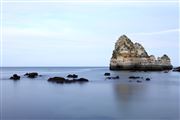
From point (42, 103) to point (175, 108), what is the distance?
1120 cm

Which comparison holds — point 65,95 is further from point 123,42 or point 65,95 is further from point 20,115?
point 123,42

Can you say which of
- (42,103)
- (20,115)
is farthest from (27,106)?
(20,115)

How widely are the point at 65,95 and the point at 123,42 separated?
74.3 meters

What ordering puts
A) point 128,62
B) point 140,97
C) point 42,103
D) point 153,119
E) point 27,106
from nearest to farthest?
point 153,119 < point 27,106 < point 42,103 < point 140,97 < point 128,62

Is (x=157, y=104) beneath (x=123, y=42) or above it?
beneath

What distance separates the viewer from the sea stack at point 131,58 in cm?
10544

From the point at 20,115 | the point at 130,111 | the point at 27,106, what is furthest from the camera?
the point at 27,106

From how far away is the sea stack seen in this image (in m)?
105

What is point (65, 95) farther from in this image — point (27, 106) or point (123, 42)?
point (123, 42)

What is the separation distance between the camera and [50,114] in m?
22.8

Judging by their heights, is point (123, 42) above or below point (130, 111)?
above

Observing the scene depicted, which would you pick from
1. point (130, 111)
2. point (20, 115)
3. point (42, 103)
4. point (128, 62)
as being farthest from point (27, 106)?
point (128, 62)

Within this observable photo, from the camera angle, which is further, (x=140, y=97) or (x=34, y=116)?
(x=140, y=97)

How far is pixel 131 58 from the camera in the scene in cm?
10425
